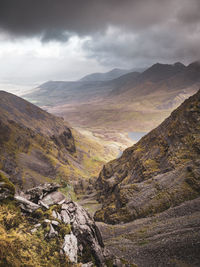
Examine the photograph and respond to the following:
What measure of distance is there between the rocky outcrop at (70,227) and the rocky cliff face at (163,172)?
14078 mm

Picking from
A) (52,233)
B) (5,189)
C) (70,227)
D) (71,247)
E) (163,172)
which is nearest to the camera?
(52,233)

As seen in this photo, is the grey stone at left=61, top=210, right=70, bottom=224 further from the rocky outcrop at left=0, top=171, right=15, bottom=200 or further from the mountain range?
the rocky outcrop at left=0, top=171, right=15, bottom=200

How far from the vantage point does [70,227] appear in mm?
15633

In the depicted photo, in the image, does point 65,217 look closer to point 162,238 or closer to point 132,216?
point 162,238

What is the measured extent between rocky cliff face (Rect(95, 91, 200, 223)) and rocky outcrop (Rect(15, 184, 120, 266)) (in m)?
14.1

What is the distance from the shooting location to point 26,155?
89.8 metres

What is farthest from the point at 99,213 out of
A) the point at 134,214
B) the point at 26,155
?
the point at 26,155

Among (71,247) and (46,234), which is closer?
(46,234)

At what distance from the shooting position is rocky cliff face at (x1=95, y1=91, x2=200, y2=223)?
28125 mm

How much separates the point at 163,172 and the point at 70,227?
25.4 meters

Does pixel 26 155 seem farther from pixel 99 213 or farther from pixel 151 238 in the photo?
pixel 151 238

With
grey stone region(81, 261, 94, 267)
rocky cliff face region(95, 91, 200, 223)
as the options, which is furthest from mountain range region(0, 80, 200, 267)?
grey stone region(81, 261, 94, 267)

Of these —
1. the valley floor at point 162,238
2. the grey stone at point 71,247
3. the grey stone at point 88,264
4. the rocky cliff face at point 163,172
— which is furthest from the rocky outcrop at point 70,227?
the rocky cliff face at point 163,172

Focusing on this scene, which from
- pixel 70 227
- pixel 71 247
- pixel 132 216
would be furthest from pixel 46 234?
pixel 132 216
